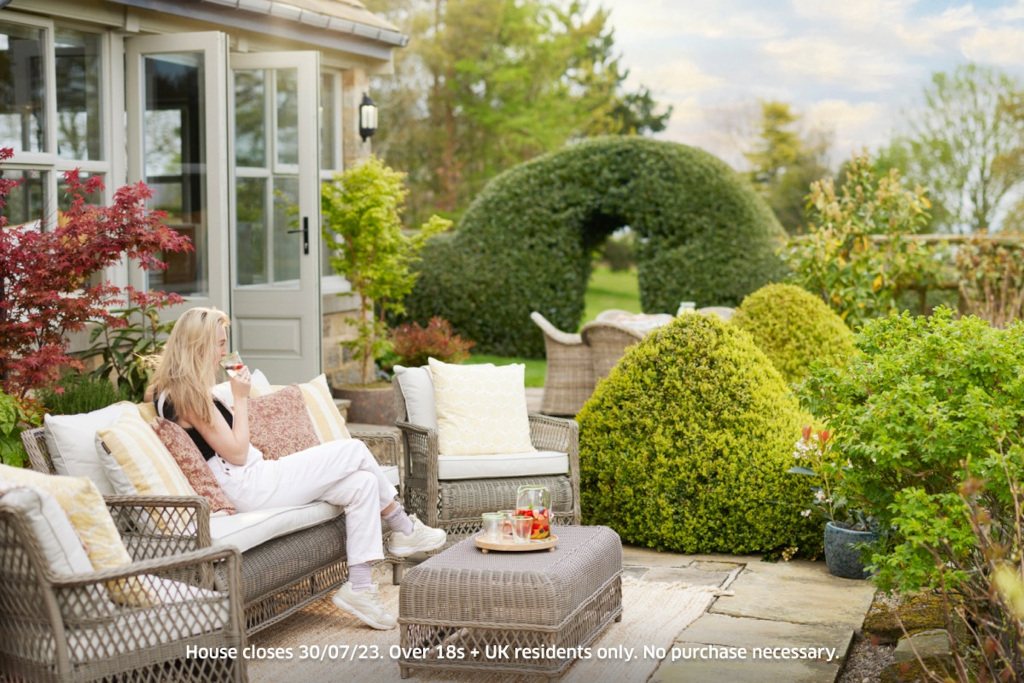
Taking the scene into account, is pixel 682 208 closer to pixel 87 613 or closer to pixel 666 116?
pixel 87 613

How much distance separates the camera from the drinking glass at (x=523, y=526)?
3.77m

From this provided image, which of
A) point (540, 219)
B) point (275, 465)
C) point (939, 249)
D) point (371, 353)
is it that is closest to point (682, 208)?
point (540, 219)

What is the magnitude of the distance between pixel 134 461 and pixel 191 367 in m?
0.46

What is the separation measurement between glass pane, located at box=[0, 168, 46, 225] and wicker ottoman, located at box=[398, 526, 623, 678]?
13.0ft

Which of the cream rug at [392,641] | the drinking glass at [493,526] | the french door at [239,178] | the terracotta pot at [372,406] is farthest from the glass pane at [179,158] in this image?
the drinking glass at [493,526]

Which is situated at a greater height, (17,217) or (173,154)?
(173,154)

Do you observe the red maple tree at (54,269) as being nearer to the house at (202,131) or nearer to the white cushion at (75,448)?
the white cushion at (75,448)

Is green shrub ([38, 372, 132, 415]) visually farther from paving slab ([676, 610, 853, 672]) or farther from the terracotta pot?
the terracotta pot

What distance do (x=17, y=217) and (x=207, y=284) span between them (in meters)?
1.32

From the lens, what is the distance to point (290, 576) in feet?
12.5

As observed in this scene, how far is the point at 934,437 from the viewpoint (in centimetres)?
324

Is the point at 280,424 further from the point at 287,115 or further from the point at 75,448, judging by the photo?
the point at 287,115

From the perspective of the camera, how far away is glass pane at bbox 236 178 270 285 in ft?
25.0

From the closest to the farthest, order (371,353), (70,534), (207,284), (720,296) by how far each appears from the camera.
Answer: (70,534)
(207,284)
(371,353)
(720,296)
